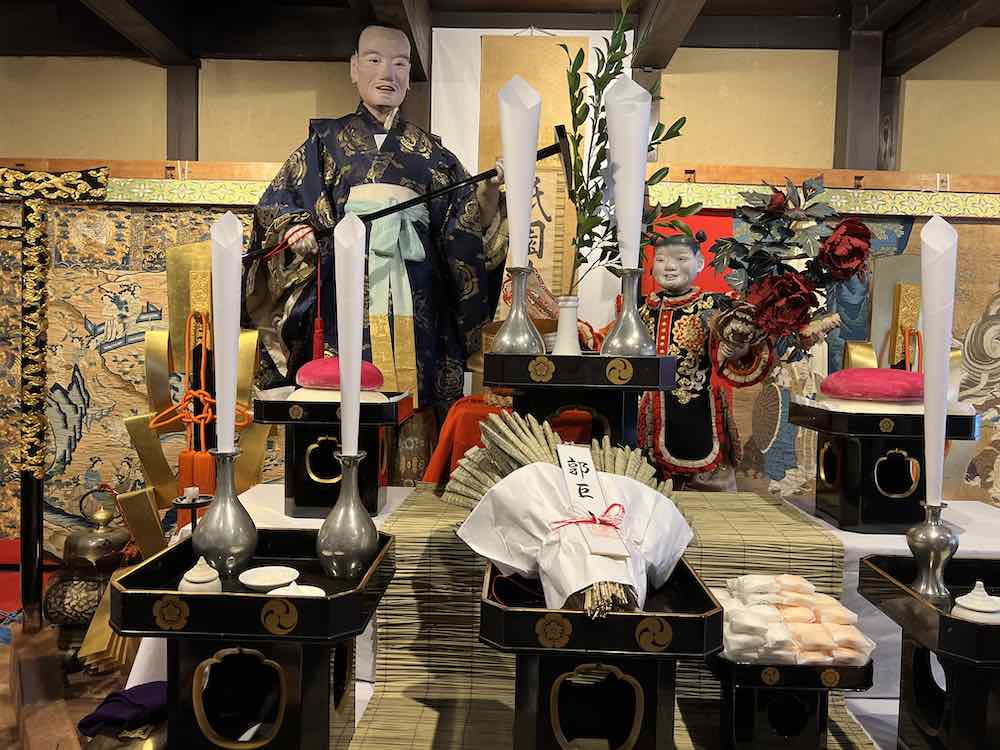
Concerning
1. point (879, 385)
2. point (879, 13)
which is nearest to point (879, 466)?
point (879, 385)

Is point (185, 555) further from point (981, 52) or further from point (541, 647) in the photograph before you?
point (981, 52)

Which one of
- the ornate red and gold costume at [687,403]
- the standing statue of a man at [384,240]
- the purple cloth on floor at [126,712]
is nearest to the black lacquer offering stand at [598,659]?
the purple cloth on floor at [126,712]

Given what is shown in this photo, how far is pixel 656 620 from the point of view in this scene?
886 mm

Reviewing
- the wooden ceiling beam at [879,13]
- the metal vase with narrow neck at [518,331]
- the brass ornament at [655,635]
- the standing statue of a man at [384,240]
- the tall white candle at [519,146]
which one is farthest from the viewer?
the wooden ceiling beam at [879,13]

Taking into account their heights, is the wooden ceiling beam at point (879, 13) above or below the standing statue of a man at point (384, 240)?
above

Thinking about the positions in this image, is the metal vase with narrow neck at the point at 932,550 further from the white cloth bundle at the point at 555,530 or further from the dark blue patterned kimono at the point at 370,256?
the dark blue patterned kimono at the point at 370,256

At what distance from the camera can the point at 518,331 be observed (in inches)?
54.2

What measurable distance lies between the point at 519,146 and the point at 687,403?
4.02 ft

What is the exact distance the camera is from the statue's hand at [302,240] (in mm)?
2115

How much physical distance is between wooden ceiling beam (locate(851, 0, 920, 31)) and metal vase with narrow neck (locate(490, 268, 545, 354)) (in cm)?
231

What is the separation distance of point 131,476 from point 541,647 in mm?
2588

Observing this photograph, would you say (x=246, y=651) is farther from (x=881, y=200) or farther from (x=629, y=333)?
(x=881, y=200)

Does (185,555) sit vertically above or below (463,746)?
above

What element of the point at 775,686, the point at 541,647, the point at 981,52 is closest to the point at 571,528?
the point at 541,647
